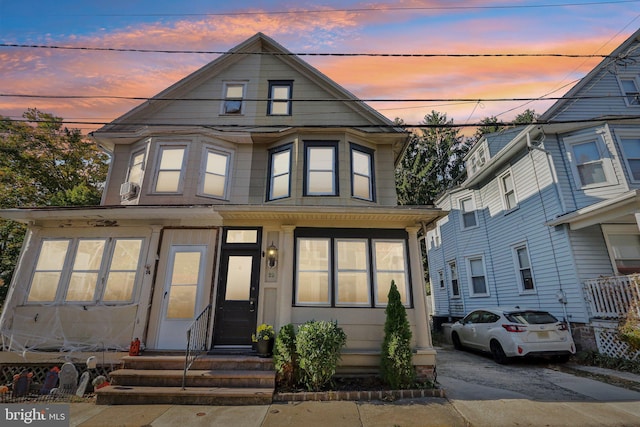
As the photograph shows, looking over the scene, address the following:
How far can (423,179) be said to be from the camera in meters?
24.5

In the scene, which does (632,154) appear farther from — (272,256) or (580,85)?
(272,256)

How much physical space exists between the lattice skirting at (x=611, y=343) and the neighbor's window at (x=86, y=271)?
12327 mm

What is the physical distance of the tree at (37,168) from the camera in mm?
15617

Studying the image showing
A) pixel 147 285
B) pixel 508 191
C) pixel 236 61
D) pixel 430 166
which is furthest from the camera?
pixel 430 166

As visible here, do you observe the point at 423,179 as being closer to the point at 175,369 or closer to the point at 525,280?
the point at 525,280

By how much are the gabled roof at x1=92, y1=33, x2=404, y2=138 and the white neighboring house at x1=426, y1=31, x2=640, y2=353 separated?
5.35 m

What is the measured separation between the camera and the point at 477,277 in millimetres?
13664

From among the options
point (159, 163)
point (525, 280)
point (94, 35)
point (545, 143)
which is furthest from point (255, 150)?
point (525, 280)

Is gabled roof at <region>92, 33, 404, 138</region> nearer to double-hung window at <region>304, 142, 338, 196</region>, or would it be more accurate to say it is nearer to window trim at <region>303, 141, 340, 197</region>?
window trim at <region>303, 141, 340, 197</region>

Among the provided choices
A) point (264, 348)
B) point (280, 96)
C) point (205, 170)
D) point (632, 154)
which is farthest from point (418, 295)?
point (632, 154)

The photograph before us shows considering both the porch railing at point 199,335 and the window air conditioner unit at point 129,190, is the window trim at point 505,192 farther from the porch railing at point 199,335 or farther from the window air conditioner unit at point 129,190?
the window air conditioner unit at point 129,190

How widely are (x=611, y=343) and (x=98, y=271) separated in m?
13.5

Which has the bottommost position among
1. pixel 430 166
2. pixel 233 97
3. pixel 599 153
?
pixel 599 153

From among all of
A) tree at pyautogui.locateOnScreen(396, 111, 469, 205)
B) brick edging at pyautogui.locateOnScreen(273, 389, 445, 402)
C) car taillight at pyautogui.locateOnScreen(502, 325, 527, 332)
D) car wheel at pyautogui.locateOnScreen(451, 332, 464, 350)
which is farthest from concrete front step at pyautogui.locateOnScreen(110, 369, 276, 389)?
tree at pyautogui.locateOnScreen(396, 111, 469, 205)
